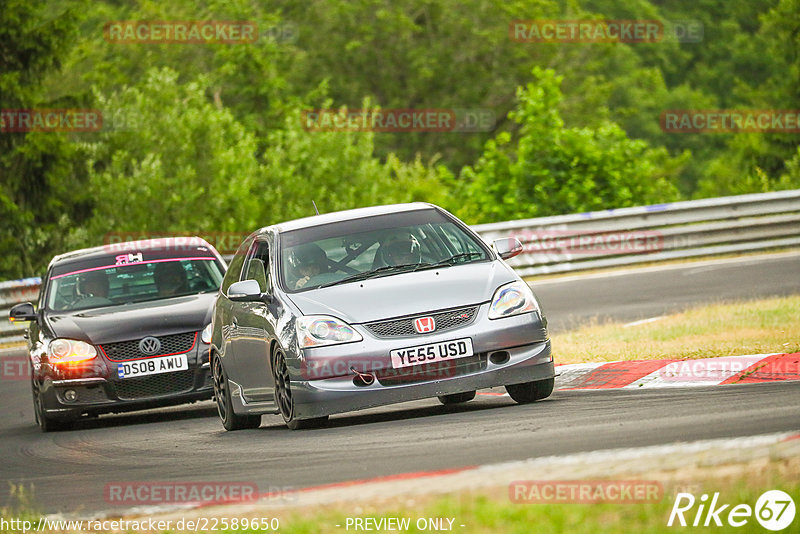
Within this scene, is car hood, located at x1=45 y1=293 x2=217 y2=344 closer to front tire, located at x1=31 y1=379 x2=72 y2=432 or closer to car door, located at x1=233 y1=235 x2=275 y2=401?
front tire, located at x1=31 y1=379 x2=72 y2=432

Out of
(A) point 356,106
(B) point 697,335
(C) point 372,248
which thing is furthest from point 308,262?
(A) point 356,106

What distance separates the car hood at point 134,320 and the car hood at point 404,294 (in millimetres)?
2838

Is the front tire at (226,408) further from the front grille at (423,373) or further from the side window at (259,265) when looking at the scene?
the front grille at (423,373)

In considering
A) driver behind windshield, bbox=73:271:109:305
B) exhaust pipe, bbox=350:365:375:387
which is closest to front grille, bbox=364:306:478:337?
exhaust pipe, bbox=350:365:375:387

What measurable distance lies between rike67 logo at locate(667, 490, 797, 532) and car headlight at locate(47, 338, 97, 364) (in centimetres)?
805

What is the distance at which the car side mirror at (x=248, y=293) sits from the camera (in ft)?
33.7

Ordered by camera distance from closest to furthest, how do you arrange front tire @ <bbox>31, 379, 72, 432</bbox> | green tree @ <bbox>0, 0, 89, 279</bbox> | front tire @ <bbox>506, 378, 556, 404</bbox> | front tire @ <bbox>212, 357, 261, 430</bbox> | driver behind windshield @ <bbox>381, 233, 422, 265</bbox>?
front tire @ <bbox>506, 378, 556, 404</bbox> → driver behind windshield @ <bbox>381, 233, 422, 265</bbox> → front tire @ <bbox>212, 357, 261, 430</bbox> → front tire @ <bbox>31, 379, 72, 432</bbox> → green tree @ <bbox>0, 0, 89, 279</bbox>

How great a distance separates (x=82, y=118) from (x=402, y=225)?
25.2m

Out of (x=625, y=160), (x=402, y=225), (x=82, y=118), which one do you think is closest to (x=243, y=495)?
(x=402, y=225)

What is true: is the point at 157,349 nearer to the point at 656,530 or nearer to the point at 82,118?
the point at 656,530

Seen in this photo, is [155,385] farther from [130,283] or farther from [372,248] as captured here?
[372,248]

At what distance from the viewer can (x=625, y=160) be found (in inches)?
1178

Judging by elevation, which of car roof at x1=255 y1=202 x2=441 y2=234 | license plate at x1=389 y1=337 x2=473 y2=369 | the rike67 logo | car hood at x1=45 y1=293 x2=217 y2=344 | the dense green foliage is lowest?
the dense green foliage

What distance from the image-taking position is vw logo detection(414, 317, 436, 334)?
31.0 feet
